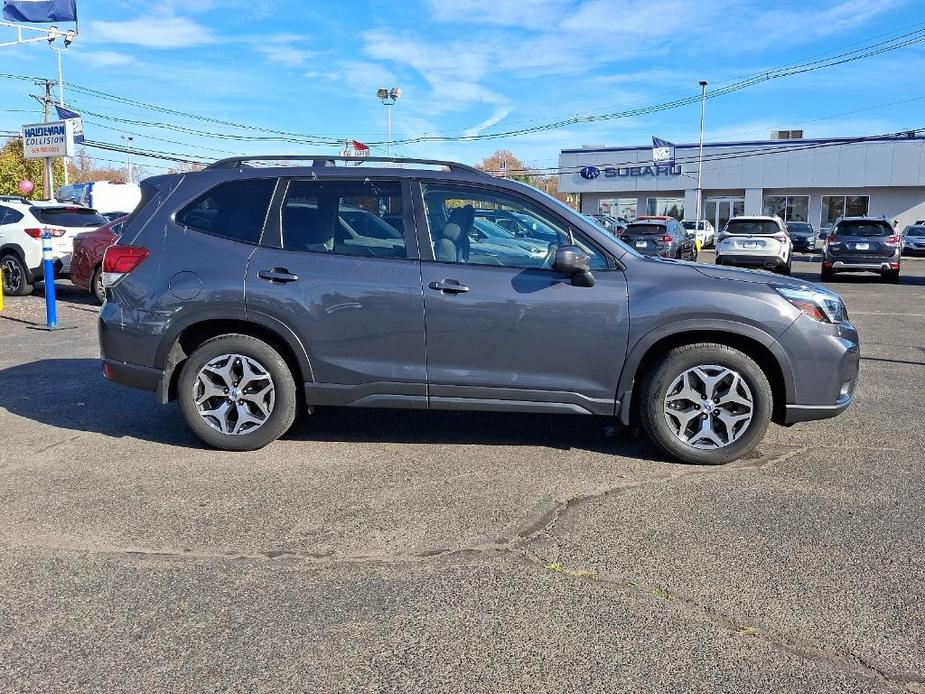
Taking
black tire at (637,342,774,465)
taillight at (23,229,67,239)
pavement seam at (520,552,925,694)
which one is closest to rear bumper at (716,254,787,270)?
taillight at (23,229,67,239)

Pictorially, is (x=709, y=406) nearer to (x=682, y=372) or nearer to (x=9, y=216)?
(x=682, y=372)

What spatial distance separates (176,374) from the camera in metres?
5.32

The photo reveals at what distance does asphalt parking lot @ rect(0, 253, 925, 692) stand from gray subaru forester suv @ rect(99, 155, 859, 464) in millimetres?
397

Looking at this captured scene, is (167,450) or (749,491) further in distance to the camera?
(167,450)

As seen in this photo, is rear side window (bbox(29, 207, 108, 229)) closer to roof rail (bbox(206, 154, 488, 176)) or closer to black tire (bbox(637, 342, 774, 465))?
roof rail (bbox(206, 154, 488, 176))

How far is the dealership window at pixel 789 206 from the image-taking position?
50.6 m

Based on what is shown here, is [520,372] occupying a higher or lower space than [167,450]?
higher

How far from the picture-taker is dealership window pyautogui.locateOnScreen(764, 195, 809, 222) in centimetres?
5056

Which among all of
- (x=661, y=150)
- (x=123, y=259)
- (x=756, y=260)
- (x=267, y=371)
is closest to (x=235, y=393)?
(x=267, y=371)

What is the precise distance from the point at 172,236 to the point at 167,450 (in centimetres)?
140

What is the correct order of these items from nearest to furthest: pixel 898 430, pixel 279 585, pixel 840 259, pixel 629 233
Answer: pixel 279 585
pixel 898 430
pixel 840 259
pixel 629 233

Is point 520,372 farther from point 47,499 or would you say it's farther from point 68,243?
point 68,243

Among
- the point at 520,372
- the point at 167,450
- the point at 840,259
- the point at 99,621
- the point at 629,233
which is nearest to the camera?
the point at 99,621

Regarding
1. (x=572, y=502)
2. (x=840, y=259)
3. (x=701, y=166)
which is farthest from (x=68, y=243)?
(x=701, y=166)
